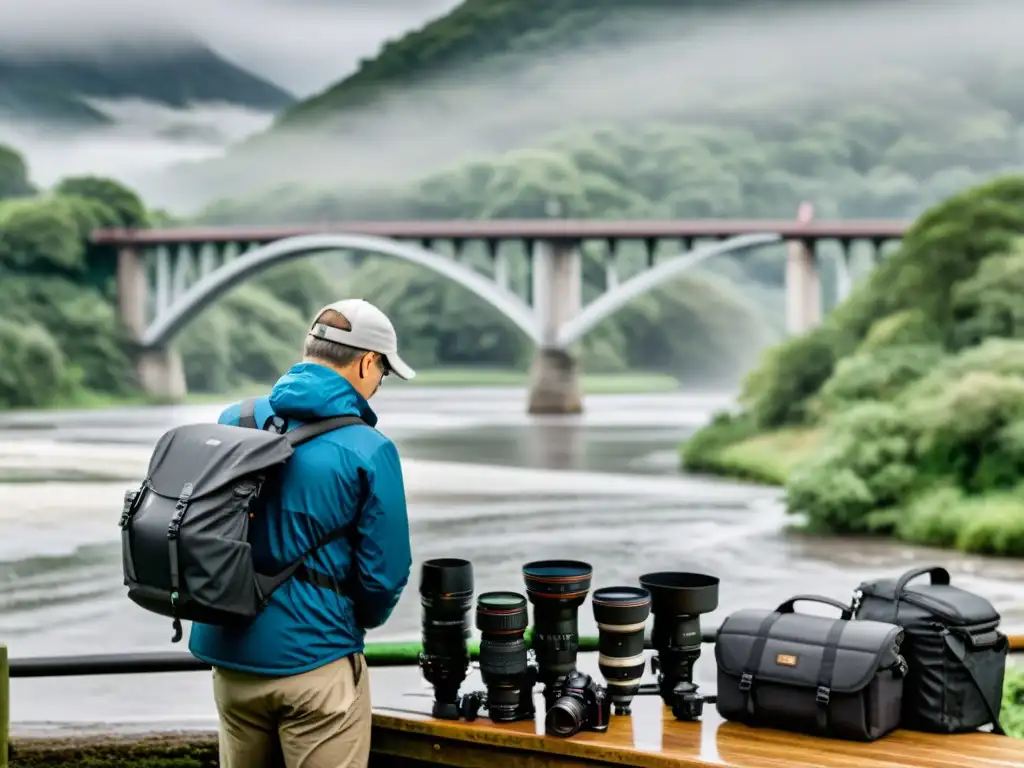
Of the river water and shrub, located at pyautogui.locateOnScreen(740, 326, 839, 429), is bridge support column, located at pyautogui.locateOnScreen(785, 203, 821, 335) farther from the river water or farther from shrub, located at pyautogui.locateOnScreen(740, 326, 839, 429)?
shrub, located at pyautogui.locateOnScreen(740, 326, 839, 429)

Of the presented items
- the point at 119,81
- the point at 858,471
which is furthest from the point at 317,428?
the point at 119,81

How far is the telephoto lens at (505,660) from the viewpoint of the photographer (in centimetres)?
196

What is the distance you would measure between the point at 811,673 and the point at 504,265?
925 inches

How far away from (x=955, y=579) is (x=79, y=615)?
8936 millimetres

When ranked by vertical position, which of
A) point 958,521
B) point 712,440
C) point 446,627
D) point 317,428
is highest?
point 317,428

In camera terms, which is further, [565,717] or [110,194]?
[110,194]

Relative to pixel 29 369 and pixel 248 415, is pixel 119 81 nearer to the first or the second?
pixel 29 369

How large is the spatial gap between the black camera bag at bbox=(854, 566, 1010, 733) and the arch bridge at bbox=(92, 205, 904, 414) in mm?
19850

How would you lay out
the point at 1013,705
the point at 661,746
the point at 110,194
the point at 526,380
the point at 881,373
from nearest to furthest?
the point at 661,746 < the point at 1013,705 < the point at 881,373 < the point at 110,194 < the point at 526,380

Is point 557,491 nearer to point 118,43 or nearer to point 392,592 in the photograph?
point 392,592

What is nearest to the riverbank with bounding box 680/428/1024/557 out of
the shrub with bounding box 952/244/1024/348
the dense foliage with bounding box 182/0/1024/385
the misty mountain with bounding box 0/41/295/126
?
the shrub with bounding box 952/244/1024/348

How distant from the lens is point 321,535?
5.44ft

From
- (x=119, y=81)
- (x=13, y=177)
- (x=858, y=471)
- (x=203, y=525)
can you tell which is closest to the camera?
(x=203, y=525)

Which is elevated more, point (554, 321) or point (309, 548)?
point (309, 548)
